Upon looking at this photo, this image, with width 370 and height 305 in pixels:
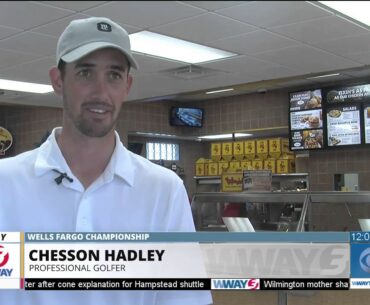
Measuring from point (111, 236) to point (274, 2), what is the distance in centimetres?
37

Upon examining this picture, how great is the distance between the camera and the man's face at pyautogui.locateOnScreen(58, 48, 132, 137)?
1.85 feet

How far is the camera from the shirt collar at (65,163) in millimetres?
720

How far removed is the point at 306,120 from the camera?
7.25 m

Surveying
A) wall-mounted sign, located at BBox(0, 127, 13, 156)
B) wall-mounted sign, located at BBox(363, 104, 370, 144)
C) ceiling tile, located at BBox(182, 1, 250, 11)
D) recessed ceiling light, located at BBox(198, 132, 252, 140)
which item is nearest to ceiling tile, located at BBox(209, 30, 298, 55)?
ceiling tile, located at BBox(182, 1, 250, 11)

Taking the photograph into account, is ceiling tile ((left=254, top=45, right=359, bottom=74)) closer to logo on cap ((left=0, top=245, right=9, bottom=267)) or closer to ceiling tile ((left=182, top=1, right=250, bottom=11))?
ceiling tile ((left=182, top=1, right=250, bottom=11))

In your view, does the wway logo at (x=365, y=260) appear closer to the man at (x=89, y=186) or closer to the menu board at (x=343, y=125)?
the man at (x=89, y=186)

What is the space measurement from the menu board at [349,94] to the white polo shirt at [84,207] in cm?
646

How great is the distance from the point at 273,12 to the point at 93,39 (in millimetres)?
231

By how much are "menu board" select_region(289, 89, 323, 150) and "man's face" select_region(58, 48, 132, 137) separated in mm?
6764

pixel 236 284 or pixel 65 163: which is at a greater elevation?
pixel 65 163

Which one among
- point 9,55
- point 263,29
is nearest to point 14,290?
point 263,29

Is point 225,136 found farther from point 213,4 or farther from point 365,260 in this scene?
point 213,4

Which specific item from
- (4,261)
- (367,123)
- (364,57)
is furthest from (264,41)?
(367,123)

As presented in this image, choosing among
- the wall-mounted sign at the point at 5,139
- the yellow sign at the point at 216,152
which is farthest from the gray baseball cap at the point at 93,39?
the wall-mounted sign at the point at 5,139
